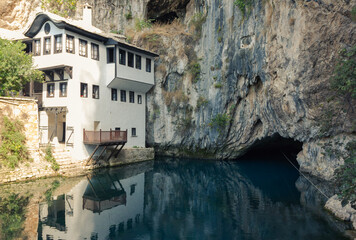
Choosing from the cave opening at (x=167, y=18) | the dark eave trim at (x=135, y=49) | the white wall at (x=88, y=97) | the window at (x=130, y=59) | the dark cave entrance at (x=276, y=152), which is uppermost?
the cave opening at (x=167, y=18)

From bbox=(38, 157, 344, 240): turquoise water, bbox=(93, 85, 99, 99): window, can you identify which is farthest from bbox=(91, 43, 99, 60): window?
bbox=(38, 157, 344, 240): turquoise water

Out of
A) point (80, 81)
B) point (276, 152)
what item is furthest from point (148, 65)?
point (276, 152)

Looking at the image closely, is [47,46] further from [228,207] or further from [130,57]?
[228,207]

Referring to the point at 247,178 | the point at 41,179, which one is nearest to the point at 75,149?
the point at 41,179

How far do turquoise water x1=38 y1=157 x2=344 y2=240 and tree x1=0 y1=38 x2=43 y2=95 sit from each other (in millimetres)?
9131

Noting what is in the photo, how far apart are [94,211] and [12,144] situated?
9.51 metres

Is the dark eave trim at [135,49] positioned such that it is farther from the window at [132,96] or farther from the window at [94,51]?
the window at [132,96]

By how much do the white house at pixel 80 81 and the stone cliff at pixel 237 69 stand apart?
6.13 metres

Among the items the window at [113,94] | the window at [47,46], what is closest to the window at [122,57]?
the window at [113,94]

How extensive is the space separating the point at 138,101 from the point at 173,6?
13824 millimetres

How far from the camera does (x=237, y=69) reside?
88.5 ft

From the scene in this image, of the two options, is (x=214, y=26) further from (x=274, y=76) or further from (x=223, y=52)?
(x=274, y=76)

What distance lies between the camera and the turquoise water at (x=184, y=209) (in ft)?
36.9

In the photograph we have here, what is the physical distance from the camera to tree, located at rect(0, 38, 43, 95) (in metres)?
21.2
